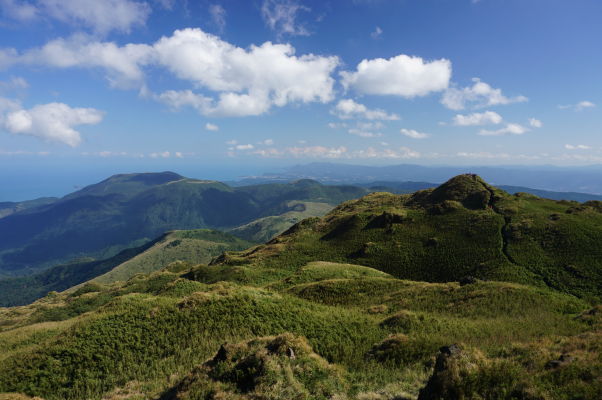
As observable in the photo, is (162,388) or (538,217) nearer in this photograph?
(162,388)

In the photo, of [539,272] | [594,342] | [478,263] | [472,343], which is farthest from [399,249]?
[594,342]

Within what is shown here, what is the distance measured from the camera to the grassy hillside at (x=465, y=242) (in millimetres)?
49406

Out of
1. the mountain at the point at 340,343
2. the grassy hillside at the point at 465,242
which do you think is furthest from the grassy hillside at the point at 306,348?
the grassy hillside at the point at 465,242

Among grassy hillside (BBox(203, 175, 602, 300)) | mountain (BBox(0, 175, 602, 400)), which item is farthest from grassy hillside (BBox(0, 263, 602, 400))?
grassy hillside (BBox(203, 175, 602, 300))

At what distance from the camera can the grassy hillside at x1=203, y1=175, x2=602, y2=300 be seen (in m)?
49.4

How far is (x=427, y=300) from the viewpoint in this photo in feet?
103

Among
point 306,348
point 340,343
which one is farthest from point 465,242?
point 306,348

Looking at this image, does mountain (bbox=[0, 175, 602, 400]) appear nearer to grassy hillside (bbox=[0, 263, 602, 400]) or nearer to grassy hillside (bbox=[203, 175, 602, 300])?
grassy hillside (bbox=[0, 263, 602, 400])

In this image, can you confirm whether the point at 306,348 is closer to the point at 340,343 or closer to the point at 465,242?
the point at 340,343

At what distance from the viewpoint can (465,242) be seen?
2470 inches

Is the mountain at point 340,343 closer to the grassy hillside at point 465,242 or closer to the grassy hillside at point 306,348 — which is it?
the grassy hillside at point 306,348

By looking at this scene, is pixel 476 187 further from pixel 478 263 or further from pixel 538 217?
pixel 478 263

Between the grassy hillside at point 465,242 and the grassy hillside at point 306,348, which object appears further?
the grassy hillside at point 465,242

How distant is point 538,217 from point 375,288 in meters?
51.3
